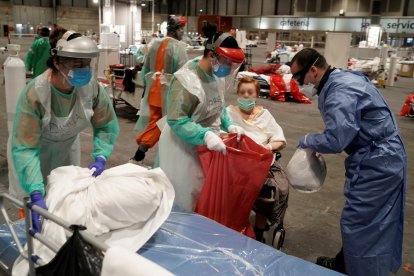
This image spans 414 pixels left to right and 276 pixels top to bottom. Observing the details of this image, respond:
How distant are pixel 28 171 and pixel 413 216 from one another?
326 cm

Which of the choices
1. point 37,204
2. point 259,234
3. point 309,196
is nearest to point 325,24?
point 309,196

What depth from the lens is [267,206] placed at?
2750mm

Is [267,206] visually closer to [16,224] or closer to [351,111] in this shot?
[351,111]

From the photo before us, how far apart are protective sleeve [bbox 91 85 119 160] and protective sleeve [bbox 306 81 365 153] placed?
1.16m

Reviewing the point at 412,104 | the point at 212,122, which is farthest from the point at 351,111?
Answer: the point at 412,104

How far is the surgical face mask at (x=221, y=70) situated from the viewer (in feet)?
8.00

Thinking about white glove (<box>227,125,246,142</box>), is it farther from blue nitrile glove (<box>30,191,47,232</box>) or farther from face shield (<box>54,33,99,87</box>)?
blue nitrile glove (<box>30,191,47,232</box>)

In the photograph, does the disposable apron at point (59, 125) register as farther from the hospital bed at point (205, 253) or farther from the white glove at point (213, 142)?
the white glove at point (213, 142)

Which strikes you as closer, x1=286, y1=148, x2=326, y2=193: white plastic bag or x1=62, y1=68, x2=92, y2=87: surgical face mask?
x1=62, y1=68, x2=92, y2=87: surgical face mask

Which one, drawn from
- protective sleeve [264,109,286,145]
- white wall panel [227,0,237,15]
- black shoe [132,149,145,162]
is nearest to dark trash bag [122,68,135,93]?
black shoe [132,149,145,162]

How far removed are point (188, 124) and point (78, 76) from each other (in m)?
0.68

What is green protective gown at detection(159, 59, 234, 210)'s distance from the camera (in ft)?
7.70

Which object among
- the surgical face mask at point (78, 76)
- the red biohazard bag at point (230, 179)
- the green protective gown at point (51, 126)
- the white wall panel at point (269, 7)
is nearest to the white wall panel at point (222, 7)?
the white wall panel at point (269, 7)

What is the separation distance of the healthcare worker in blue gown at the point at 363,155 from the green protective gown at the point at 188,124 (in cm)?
53
